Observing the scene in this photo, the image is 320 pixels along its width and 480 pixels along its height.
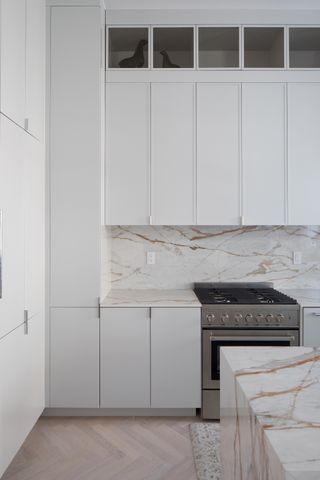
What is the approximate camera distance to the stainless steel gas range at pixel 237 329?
2.76 m

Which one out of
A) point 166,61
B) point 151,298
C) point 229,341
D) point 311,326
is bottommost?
point 229,341

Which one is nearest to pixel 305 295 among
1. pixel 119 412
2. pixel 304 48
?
pixel 119 412

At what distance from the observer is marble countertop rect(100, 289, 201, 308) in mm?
2785

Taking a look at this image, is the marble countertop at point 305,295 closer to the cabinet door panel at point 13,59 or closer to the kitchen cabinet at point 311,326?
the kitchen cabinet at point 311,326

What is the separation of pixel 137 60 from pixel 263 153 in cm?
124

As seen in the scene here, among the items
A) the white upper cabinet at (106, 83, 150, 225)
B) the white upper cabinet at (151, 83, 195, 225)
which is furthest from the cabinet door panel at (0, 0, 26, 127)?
the white upper cabinet at (151, 83, 195, 225)

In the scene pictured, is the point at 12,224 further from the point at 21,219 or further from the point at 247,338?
the point at 247,338

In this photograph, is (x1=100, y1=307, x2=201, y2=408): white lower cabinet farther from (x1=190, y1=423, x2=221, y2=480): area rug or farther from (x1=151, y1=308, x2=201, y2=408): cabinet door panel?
(x1=190, y1=423, x2=221, y2=480): area rug

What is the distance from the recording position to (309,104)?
117 inches

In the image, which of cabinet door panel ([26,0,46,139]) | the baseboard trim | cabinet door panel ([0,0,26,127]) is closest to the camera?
cabinet door panel ([0,0,26,127])

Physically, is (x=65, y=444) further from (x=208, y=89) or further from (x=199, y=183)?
(x=208, y=89)

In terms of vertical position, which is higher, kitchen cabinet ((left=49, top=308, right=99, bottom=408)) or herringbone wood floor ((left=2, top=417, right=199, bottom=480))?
kitchen cabinet ((left=49, top=308, right=99, bottom=408))

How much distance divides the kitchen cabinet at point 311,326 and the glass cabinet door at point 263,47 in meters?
1.90

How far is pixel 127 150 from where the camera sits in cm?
298
